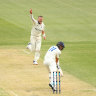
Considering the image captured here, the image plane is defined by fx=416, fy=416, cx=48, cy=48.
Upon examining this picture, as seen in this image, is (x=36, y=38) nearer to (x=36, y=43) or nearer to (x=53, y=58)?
(x=36, y=43)

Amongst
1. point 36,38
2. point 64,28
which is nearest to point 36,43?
point 36,38

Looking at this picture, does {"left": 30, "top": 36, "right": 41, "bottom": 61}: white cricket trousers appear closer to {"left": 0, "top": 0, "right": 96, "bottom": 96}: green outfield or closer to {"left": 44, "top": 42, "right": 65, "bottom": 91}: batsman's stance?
{"left": 0, "top": 0, "right": 96, "bottom": 96}: green outfield

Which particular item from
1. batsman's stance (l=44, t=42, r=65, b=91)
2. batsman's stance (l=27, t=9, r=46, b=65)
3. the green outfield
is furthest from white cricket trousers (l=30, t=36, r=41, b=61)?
batsman's stance (l=44, t=42, r=65, b=91)

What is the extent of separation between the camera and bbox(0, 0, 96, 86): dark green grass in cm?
2167

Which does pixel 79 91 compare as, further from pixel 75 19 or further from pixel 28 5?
pixel 28 5

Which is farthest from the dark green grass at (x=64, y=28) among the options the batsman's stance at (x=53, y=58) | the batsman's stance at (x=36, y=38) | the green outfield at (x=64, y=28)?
the batsman's stance at (x=53, y=58)

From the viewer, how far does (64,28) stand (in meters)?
34.6

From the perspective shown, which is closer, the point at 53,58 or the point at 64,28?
the point at 53,58

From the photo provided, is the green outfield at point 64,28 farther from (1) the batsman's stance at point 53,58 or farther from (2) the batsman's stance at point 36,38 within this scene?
(1) the batsman's stance at point 53,58

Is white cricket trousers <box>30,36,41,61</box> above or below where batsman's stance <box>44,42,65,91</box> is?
above

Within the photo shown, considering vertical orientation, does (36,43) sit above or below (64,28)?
below

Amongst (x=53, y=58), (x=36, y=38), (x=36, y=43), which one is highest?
(x=36, y=38)

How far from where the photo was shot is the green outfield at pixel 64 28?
70.2 ft

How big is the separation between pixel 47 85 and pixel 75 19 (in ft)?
74.1
